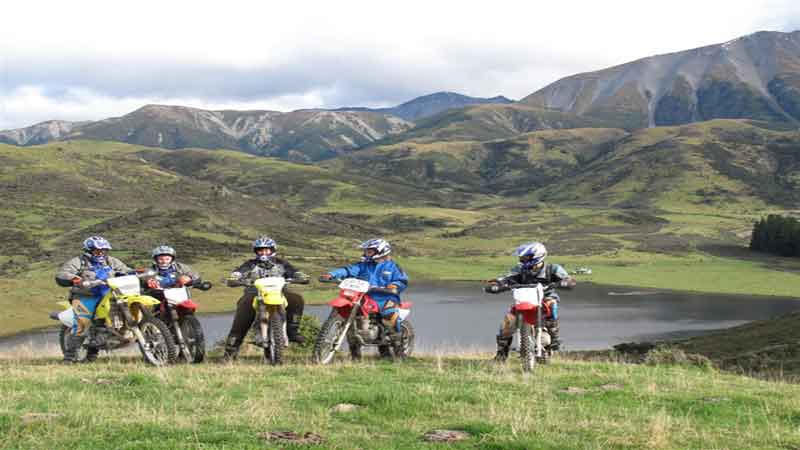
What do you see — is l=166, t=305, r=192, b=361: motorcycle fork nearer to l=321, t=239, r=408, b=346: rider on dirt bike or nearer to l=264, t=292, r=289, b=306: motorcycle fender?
l=264, t=292, r=289, b=306: motorcycle fender

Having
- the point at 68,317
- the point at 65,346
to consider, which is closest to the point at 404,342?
the point at 68,317

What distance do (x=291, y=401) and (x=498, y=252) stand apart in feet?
482

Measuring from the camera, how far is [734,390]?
12.9m

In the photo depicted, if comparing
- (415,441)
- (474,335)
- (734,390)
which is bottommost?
(474,335)

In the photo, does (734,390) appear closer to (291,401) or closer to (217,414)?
(291,401)

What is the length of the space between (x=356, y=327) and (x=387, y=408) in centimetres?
643

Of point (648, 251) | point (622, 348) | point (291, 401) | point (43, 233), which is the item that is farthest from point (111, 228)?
point (291, 401)

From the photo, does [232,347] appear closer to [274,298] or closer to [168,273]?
[274,298]

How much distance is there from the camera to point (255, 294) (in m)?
16.6

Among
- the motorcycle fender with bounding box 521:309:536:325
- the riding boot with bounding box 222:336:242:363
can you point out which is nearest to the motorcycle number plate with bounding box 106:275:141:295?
the riding boot with bounding box 222:336:242:363

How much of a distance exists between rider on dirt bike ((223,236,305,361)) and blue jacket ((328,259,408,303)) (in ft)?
3.60

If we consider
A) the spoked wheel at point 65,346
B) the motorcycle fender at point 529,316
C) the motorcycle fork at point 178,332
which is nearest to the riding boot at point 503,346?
the motorcycle fender at point 529,316

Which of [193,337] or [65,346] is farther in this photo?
[65,346]

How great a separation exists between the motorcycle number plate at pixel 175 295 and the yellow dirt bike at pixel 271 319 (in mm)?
1778
